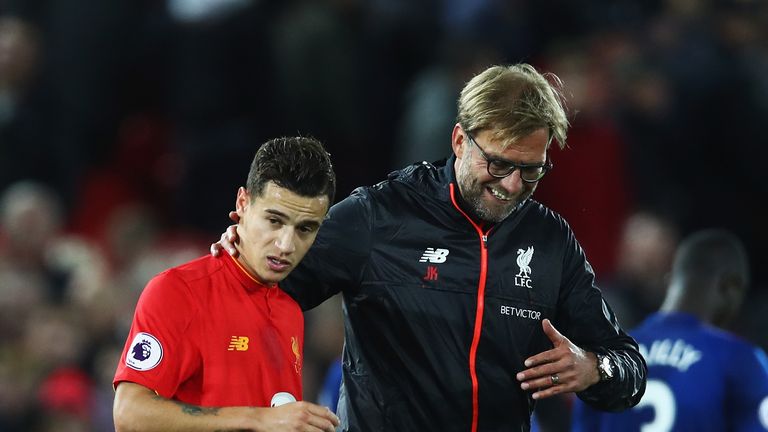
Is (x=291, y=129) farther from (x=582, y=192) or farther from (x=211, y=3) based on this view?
(x=582, y=192)

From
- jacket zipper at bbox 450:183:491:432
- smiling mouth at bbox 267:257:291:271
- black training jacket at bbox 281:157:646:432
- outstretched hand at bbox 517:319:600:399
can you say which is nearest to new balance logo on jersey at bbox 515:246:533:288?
black training jacket at bbox 281:157:646:432

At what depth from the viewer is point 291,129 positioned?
9.82 m

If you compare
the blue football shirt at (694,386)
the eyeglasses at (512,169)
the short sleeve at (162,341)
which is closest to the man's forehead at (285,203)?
the short sleeve at (162,341)

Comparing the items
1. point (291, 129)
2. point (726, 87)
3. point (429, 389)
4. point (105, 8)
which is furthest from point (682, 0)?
point (429, 389)

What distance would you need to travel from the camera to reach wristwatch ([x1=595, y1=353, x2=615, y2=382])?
15.2ft

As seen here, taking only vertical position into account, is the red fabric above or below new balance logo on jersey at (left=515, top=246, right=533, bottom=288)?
above

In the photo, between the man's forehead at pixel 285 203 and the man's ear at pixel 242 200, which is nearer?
the man's forehead at pixel 285 203

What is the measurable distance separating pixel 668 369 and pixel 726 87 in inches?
160

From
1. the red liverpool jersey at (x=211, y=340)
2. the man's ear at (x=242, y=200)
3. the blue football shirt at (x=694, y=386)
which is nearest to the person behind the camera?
the red liverpool jersey at (x=211, y=340)

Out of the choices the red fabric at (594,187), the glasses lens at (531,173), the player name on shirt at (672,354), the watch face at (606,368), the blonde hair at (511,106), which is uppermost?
the red fabric at (594,187)

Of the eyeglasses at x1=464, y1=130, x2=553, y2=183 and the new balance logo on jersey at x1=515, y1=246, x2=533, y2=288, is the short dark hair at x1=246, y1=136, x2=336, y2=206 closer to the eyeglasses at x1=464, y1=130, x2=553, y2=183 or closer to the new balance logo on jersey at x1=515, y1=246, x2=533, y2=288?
the eyeglasses at x1=464, y1=130, x2=553, y2=183

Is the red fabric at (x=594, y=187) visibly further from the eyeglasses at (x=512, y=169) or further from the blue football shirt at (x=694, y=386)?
the eyeglasses at (x=512, y=169)

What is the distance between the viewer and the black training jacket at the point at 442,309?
4.66m

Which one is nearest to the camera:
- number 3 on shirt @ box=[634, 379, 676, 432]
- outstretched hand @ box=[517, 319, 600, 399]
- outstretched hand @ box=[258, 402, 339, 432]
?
outstretched hand @ box=[258, 402, 339, 432]
